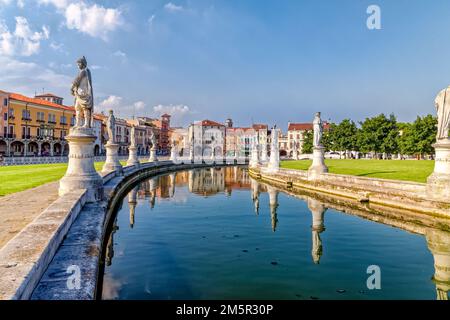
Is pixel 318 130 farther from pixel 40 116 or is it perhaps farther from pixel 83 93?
pixel 40 116

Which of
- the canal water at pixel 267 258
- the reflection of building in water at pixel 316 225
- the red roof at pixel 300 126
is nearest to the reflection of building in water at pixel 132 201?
the canal water at pixel 267 258

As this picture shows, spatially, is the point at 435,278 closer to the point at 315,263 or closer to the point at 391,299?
the point at 391,299

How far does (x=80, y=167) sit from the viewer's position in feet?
36.5

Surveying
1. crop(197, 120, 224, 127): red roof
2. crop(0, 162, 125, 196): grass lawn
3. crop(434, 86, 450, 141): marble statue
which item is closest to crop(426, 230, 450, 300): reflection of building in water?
crop(434, 86, 450, 141): marble statue

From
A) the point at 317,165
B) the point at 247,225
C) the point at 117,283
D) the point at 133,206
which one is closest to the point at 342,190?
the point at 317,165

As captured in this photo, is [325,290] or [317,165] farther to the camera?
[317,165]

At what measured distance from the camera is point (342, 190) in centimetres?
1958

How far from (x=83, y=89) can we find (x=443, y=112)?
13.5 metres

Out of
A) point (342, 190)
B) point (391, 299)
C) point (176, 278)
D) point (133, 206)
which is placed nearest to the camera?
point (391, 299)

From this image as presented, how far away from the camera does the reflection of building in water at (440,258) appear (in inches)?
270

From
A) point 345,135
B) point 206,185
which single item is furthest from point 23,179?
point 345,135

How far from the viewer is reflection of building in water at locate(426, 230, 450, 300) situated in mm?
6852

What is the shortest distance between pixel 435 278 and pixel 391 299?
1865 millimetres

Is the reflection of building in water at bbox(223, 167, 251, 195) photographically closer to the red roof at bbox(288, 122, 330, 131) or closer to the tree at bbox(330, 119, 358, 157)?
the tree at bbox(330, 119, 358, 157)
